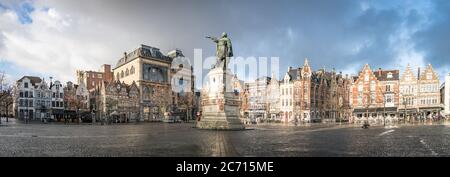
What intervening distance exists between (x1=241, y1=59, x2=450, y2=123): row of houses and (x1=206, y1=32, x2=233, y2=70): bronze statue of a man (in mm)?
45815

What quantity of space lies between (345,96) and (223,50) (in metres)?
73.0

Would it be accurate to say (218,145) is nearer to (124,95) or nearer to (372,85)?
(124,95)

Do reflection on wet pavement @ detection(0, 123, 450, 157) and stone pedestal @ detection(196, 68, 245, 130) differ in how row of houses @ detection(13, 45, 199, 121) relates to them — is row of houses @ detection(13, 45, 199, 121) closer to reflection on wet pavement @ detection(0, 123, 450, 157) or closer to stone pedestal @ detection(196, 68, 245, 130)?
stone pedestal @ detection(196, 68, 245, 130)

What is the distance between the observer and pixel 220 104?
26531 millimetres

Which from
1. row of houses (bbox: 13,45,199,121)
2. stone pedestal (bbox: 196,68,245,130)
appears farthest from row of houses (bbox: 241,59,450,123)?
stone pedestal (bbox: 196,68,245,130)

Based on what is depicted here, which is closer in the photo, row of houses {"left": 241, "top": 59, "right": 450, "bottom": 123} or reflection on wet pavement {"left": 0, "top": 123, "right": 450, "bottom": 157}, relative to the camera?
reflection on wet pavement {"left": 0, "top": 123, "right": 450, "bottom": 157}

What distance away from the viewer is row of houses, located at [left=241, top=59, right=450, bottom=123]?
72250 millimetres

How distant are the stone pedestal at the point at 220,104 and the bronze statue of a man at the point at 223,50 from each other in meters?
0.81

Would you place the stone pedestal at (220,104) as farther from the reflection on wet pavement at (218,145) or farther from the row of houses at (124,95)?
the row of houses at (124,95)

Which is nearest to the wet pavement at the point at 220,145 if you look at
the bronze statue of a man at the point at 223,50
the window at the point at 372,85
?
the bronze statue of a man at the point at 223,50

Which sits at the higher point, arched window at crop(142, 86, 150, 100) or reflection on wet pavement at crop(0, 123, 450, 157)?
arched window at crop(142, 86, 150, 100)
